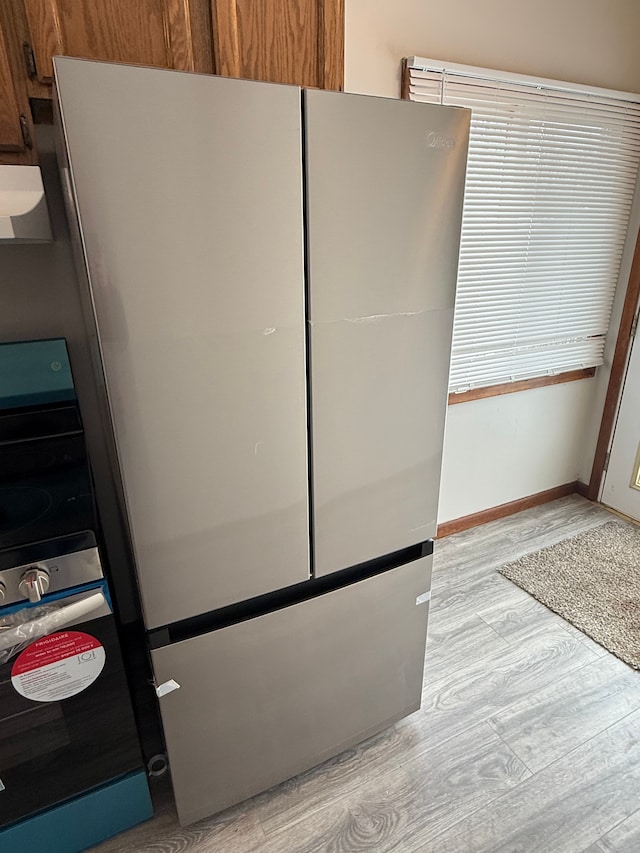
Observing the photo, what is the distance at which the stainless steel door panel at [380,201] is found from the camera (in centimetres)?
101

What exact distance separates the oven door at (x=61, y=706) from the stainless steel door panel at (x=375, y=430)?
1.75 ft

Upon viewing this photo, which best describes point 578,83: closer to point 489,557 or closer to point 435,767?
point 489,557

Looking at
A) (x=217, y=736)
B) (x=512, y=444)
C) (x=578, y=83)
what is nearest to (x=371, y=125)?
→ (x=217, y=736)

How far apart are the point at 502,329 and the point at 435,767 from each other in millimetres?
1824

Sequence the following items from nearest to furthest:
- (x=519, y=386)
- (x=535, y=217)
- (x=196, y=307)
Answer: (x=196, y=307) < (x=535, y=217) < (x=519, y=386)

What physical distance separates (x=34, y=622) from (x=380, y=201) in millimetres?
1122

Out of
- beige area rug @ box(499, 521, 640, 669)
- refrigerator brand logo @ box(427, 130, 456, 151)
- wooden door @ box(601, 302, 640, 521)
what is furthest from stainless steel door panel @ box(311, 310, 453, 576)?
wooden door @ box(601, 302, 640, 521)

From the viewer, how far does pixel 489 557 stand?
8.47 ft

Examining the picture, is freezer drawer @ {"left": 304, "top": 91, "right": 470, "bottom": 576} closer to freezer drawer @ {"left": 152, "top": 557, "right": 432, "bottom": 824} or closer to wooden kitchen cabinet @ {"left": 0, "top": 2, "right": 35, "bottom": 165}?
freezer drawer @ {"left": 152, "top": 557, "right": 432, "bottom": 824}

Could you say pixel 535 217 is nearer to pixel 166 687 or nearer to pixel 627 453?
pixel 627 453

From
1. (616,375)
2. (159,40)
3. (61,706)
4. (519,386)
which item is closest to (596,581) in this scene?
(519,386)

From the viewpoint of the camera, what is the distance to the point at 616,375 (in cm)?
285

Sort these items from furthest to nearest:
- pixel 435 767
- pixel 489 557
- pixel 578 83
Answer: pixel 489 557 → pixel 578 83 → pixel 435 767

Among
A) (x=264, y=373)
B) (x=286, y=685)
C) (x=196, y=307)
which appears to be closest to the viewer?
(x=196, y=307)
